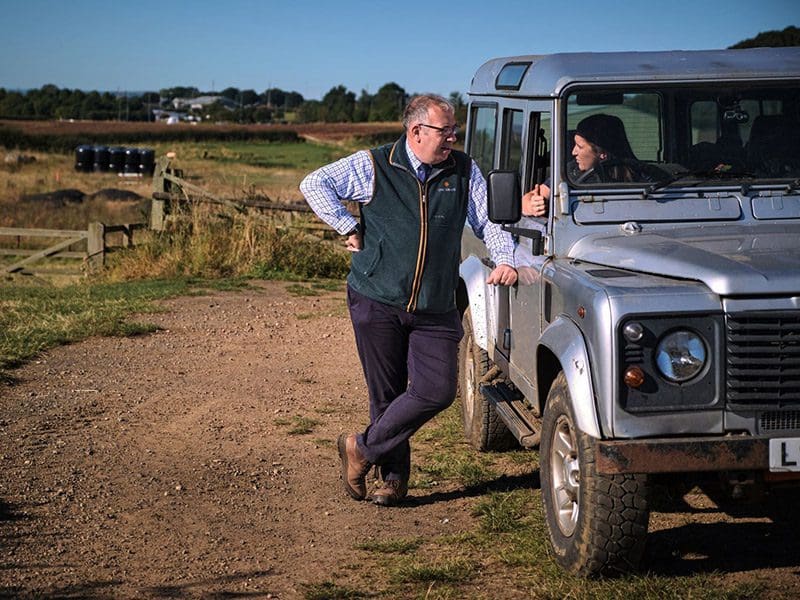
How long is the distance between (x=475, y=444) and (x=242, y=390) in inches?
93.0

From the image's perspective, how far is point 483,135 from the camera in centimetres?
750

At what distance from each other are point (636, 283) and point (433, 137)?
1.32 m

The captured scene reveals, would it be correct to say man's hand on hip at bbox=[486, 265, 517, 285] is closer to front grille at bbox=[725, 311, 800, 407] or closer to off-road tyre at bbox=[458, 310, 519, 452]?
front grille at bbox=[725, 311, 800, 407]

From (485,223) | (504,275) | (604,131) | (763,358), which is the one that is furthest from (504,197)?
(763,358)

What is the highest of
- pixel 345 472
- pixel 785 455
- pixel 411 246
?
pixel 411 246

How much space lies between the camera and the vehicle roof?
5766 millimetres

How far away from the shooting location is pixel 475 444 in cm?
735

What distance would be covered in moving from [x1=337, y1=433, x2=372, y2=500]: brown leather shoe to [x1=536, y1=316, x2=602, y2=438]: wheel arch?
1.33m

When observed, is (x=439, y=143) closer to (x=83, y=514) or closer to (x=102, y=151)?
(x=83, y=514)

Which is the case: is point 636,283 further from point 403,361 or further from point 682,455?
point 403,361

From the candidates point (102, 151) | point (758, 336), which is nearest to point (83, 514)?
point (758, 336)

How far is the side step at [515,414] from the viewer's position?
5.76 metres

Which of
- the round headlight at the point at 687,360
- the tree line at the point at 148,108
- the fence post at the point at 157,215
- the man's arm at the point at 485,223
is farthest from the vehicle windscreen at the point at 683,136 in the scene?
the tree line at the point at 148,108

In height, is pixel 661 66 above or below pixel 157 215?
above
